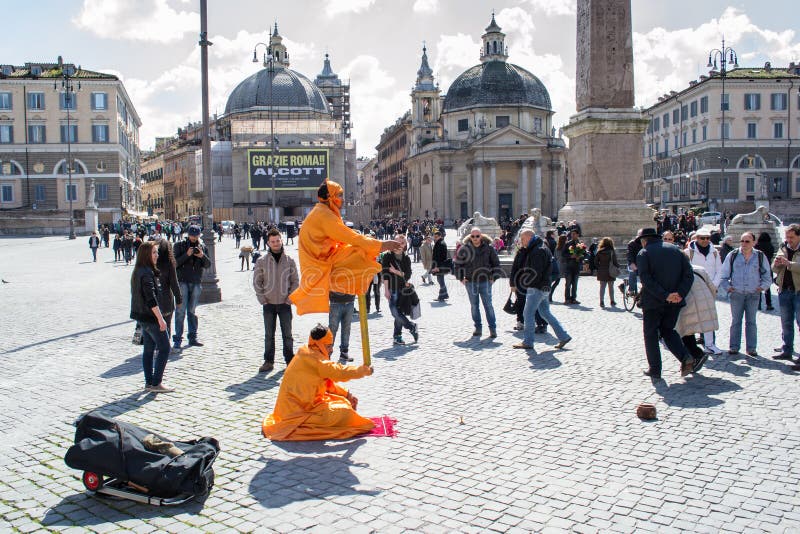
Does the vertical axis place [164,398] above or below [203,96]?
below

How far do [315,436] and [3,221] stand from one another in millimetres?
56348

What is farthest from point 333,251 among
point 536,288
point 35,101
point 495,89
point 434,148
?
point 495,89

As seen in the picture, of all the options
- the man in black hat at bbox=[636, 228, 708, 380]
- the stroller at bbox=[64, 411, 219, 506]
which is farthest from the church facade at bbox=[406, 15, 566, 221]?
the stroller at bbox=[64, 411, 219, 506]

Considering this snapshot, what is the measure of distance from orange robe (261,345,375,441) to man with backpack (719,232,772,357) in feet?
17.5

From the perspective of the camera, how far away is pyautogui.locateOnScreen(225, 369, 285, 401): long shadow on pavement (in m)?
7.26

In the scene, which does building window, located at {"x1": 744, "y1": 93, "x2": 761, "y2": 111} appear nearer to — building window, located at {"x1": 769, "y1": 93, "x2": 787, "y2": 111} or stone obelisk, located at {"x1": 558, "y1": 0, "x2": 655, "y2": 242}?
building window, located at {"x1": 769, "y1": 93, "x2": 787, "y2": 111}

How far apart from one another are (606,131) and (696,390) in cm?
1376

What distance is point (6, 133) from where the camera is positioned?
6022 cm

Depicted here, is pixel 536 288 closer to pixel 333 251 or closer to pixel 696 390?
pixel 696 390

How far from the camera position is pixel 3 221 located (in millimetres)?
53688

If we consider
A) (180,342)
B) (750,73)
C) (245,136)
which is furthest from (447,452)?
(750,73)

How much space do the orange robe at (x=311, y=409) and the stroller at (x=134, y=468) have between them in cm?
118

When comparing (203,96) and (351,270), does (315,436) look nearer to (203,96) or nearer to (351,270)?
(351,270)

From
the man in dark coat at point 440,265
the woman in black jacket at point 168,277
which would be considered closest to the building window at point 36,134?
the man in dark coat at point 440,265
